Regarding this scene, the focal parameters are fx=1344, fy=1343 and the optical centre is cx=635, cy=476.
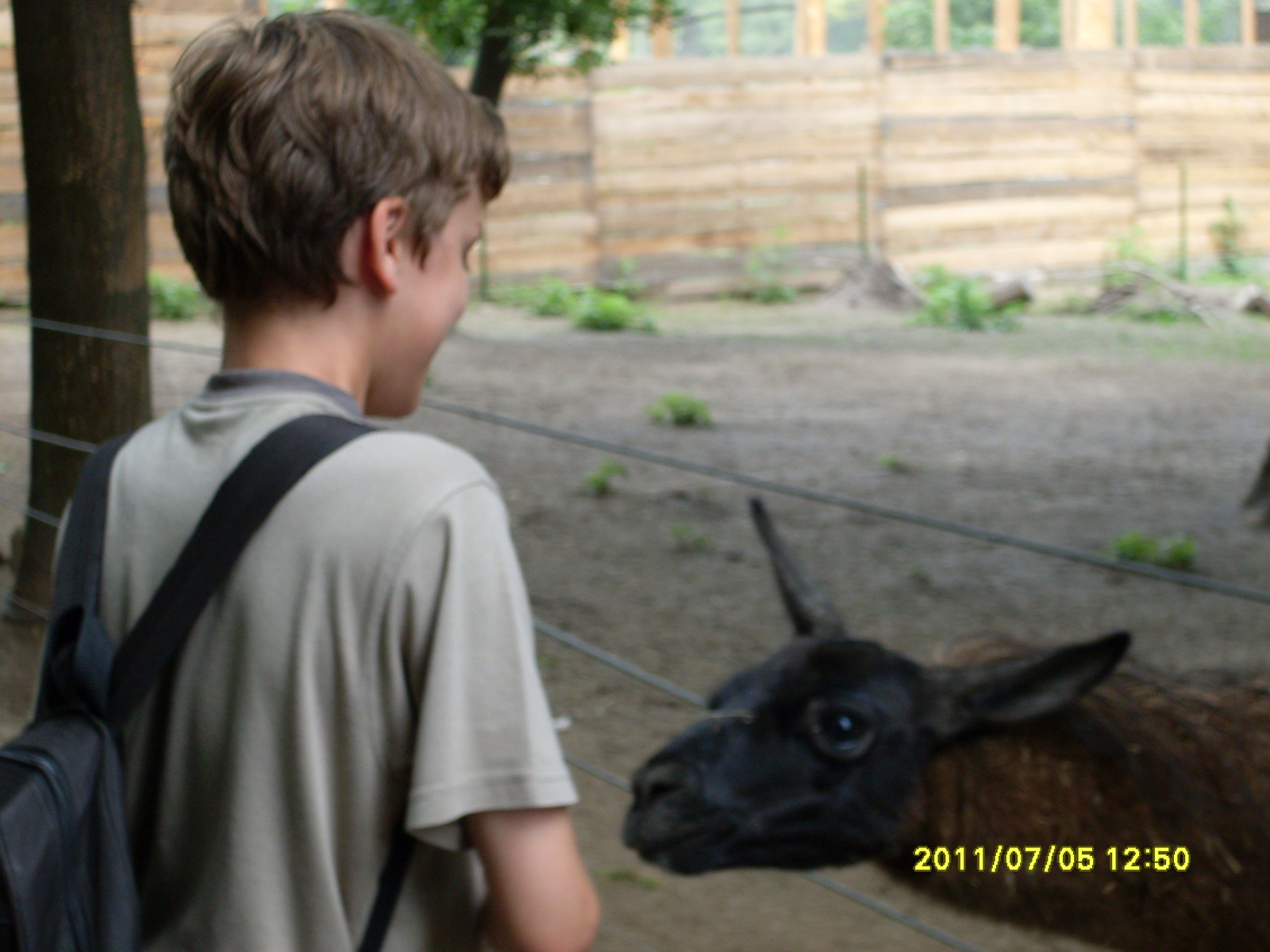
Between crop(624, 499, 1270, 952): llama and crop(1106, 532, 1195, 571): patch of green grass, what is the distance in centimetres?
248

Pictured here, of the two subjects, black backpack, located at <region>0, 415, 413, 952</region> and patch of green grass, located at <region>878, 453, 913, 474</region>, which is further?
patch of green grass, located at <region>878, 453, 913, 474</region>

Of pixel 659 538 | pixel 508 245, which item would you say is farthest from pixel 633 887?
pixel 508 245

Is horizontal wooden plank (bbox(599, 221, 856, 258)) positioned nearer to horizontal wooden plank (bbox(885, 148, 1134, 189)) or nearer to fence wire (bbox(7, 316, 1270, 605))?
horizontal wooden plank (bbox(885, 148, 1134, 189))

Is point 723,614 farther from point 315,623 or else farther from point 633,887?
point 315,623

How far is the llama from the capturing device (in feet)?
7.68

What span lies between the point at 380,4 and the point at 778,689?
6719 millimetres

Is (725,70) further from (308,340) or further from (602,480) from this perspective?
(308,340)

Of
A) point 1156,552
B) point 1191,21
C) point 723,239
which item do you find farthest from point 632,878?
point 1191,21

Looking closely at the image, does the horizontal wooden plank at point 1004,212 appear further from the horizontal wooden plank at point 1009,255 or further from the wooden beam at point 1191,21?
the wooden beam at point 1191,21

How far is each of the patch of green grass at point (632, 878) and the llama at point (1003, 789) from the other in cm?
71

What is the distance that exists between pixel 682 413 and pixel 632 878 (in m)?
4.75

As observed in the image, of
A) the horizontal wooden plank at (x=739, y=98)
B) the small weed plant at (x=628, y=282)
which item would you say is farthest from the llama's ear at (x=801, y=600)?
the horizontal wooden plank at (x=739, y=98)

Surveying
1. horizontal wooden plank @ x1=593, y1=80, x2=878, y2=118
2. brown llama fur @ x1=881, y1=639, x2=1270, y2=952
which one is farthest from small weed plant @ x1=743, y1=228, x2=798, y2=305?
brown llama fur @ x1=881, y1=639, x2=1270, y2=952

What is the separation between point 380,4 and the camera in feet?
26.5
